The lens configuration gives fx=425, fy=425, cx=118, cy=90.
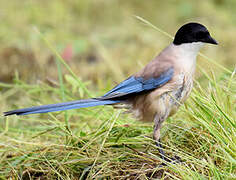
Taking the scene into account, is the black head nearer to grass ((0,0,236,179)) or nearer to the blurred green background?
grass ((0,0,236,179))

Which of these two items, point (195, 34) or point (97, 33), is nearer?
point (195, 34)

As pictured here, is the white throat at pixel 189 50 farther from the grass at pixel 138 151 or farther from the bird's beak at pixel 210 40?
the grass at pixel 138 151

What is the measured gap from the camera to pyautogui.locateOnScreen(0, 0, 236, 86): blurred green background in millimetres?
5430

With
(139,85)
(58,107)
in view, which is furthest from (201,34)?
(58,107)

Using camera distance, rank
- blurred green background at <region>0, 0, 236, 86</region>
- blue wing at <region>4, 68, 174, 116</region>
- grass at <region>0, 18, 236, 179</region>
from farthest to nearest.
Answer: blurred green background at <region>0, 0, 236, 86</region> → blue wing at <region>4, 68, 174, 116</region> → grass at <region>0, 18, 236, 179</region>

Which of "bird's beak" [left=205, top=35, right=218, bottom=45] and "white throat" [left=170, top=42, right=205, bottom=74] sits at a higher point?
"bird's beak" [left=205, top=35, right=218, bottom=45]

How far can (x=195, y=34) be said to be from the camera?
276 cm

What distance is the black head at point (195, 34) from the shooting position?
2.74 m

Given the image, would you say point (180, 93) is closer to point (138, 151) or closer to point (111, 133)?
point (138, 151)

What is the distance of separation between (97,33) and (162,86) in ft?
14.9

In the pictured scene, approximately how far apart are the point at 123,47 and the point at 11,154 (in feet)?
11.8

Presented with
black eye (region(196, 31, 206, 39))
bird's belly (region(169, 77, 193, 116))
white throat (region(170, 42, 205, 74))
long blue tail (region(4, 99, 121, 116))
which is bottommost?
long blue tail (region(4, 99, 121, 116))

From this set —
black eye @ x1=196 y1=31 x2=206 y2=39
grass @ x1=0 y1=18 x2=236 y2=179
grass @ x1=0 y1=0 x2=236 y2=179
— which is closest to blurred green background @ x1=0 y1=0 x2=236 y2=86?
grass @ x1=0 y1=0 x2=236 y2=179

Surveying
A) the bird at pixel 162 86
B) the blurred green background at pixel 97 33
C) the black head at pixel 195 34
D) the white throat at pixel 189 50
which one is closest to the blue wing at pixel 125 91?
the bird at pixel 162 86
